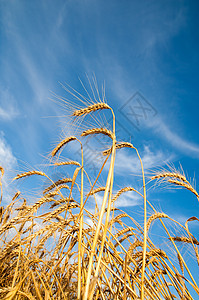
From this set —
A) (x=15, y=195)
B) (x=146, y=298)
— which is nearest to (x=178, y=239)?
(x=146, y=298)

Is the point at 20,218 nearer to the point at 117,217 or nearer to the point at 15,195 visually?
the point at 117,217

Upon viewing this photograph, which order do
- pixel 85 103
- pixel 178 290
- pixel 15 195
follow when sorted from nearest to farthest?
1. pixel 178 290
2. pixel 85 103
3. pixel 15 195

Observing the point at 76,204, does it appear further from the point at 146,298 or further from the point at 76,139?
the point at 146,298

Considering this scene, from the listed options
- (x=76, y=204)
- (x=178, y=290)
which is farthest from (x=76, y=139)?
(x=178, y=290)

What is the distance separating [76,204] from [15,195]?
2.55 meters

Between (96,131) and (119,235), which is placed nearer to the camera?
(96,131)

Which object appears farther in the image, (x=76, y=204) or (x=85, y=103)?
(x=85, y=103)

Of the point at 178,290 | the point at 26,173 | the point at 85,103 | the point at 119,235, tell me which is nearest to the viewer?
the point at 178,290

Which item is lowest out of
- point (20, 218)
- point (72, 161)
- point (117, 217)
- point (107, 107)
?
point (20, 218)

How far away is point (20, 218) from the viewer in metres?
2.31

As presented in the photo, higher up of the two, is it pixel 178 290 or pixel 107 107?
pixel 107 107

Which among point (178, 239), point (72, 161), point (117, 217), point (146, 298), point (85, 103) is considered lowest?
point (146, 298)

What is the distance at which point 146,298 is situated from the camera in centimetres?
225

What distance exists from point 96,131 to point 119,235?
1.52 meters
